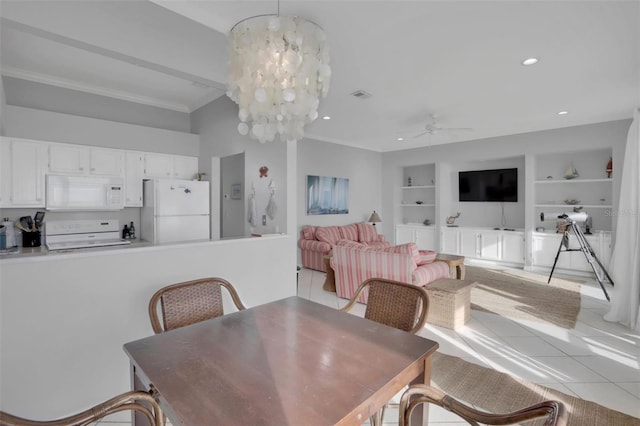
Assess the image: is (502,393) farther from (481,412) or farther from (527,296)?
(527,296)

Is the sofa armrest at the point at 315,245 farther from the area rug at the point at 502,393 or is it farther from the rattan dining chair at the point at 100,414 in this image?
the rattan dining chair at the point at 100,414

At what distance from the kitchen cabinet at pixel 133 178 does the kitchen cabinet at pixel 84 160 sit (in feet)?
0.25

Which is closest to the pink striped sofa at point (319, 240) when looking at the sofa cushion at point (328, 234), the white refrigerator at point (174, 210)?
the sofa cushion at point (328, 234)

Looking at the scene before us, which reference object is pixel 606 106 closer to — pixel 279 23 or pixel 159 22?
pixel 279 23

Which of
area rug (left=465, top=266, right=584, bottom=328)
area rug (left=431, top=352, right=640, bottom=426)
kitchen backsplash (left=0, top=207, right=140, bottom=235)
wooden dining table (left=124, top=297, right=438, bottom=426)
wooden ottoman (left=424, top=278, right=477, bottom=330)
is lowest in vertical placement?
area rug (left=431, top=352, right=640, bottom=426)

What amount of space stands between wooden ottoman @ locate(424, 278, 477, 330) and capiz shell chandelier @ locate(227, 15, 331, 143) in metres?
2.53

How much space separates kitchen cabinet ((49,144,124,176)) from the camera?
3453mm

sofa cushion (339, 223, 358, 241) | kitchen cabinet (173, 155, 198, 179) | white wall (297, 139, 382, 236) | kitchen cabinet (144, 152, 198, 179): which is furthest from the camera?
sofa cushion (339, 223, 358, 241)

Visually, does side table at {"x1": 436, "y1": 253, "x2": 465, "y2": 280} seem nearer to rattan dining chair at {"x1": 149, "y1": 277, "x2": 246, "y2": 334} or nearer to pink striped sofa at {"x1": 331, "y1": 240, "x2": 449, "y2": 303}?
pink striped sofa at {"x1": 331, "y1": 240, "x2": 449, "y2": 303}

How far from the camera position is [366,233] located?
666cm

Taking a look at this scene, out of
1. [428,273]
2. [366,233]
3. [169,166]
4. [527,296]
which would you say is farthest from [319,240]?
[527,296]

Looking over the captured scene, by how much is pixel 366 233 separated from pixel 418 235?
155 cm

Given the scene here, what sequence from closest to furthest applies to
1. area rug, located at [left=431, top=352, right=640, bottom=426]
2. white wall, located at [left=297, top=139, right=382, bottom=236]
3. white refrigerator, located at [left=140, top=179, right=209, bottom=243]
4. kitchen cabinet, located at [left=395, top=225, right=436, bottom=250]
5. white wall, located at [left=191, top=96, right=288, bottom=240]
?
area rug, located at [left=431, top=352, right=640, bottom=426]
white wall, located at [left=191, top=96, right=288, bottom=240]
white refrigerator, located at [left=140, top=179, right=209, bottom=243]
white wall, located at [left=297, top=139, right=382, bottom=236]
kitchen cabinet, located at [left=395, top=225, right=436, bottom=250]

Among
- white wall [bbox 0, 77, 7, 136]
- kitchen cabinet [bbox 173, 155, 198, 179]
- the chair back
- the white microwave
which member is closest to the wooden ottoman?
the chair back
